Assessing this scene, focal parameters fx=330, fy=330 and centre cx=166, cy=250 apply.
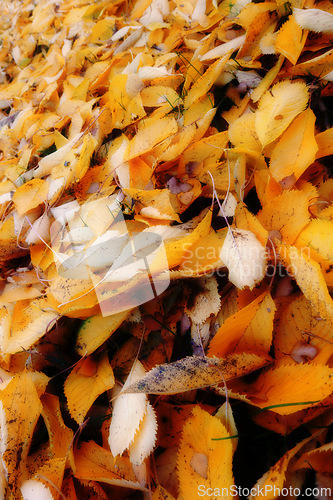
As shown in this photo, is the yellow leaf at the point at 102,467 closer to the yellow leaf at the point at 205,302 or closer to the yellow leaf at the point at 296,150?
the yellow leaf at the point at 205,302

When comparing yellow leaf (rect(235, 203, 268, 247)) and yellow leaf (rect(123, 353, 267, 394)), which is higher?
yellow leaf (rect(235, 203, 268, 247))

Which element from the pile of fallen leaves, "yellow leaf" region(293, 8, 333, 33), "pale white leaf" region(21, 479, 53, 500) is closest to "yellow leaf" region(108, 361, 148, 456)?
the pile of fallen leaves

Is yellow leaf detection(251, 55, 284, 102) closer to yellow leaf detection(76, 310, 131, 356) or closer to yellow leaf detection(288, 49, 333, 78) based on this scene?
yellow leaf detection(288, 49, 333, 78)

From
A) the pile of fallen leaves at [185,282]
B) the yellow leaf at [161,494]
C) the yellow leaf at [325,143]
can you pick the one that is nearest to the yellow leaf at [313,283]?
the pile of fallen leaves at [185,282]

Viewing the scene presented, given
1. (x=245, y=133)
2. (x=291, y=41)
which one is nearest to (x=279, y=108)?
(x=245, y=133)

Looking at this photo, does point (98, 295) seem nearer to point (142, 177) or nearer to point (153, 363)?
point (153, 363)

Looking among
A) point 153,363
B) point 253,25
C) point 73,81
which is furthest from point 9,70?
point 153,363

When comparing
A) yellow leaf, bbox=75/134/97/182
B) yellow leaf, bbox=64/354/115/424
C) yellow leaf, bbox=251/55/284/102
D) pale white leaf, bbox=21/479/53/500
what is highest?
yellow leaf, bbox=251/55/284/102
